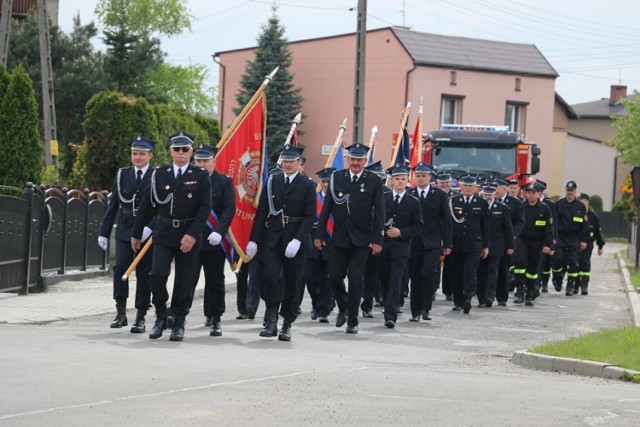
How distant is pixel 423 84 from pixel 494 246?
141 ft

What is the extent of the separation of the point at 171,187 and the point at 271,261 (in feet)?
4.81

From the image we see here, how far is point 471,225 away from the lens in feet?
67.6

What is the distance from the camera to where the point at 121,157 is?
30.4 metres

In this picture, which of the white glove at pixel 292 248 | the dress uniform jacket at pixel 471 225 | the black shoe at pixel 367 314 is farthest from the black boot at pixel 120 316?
the dress uniform jacket at pixel 471 225

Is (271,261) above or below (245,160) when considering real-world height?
below

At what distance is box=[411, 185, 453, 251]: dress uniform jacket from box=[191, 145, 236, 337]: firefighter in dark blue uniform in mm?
4232

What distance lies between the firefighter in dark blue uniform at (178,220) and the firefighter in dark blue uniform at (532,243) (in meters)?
9.88

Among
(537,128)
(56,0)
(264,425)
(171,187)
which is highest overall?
(56,0)

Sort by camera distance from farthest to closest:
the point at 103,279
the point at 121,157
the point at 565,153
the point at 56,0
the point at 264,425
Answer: the point at 565,153 → the point at 56,0 → the point at 121,157 → the point at 103,279 → the point at 264,425

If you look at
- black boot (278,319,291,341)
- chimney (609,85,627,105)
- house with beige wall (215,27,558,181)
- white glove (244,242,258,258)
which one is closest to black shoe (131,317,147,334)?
white glove (244,242,258,258)

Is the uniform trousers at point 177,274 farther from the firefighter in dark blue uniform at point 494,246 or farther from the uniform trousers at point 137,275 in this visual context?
the firefighter in dark blue uniform at point 494,246

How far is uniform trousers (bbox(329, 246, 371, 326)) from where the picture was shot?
51.8 feet

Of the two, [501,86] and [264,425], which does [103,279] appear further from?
[501,86]

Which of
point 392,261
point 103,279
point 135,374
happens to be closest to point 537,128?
point 103,279
